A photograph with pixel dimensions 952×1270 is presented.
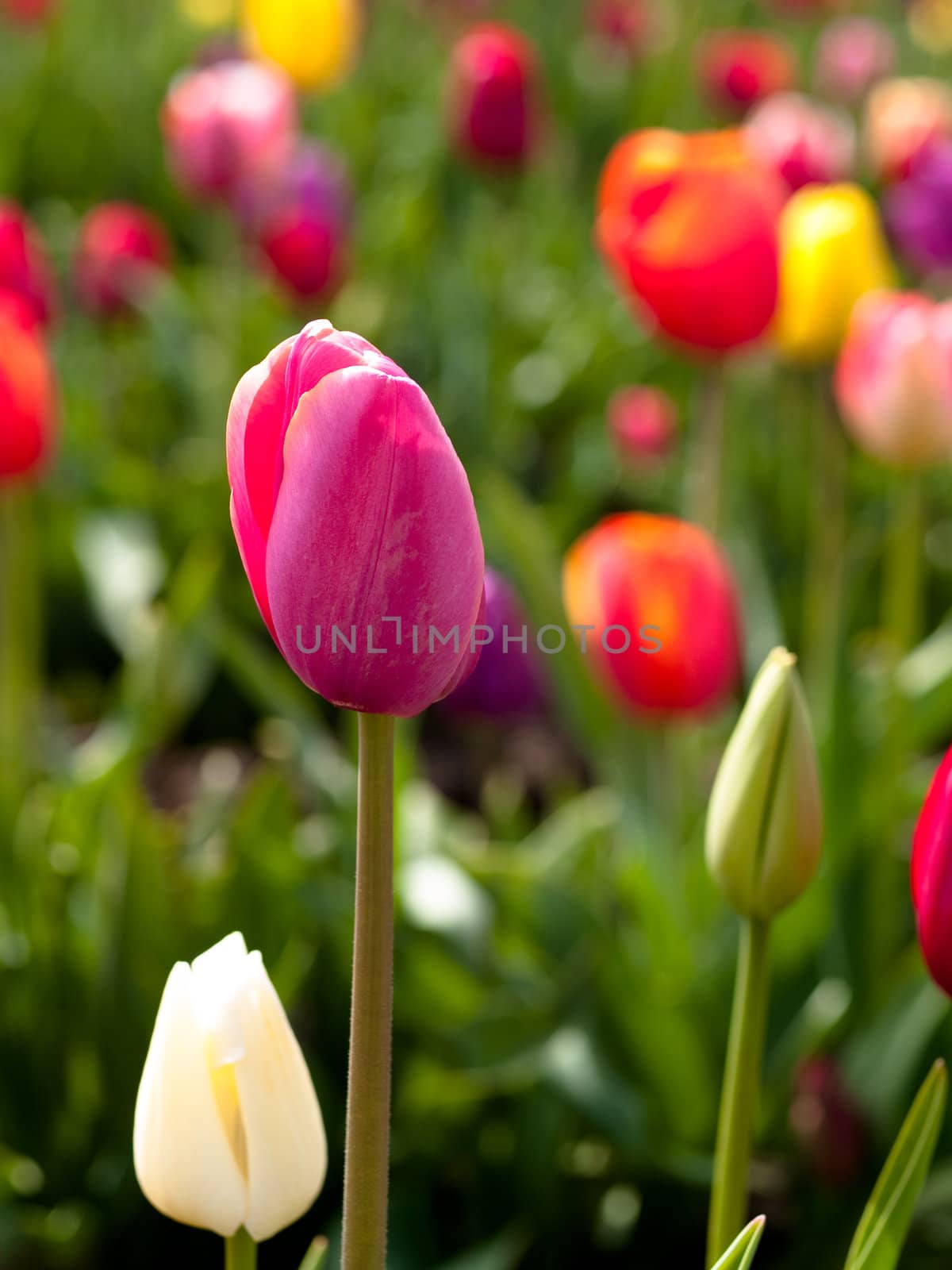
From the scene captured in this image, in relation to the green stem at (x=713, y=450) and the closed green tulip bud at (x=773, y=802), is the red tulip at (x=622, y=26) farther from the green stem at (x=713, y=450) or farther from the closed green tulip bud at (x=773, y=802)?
the closed green tulip bud at (x=773, y=802)

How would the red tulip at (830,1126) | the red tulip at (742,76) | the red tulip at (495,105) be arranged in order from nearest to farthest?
the red tulip at (830,1126) < the red tulip at (495,105) < the red tulip at (742,76)

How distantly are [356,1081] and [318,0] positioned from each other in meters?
2.37

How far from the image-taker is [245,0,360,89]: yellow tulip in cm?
250

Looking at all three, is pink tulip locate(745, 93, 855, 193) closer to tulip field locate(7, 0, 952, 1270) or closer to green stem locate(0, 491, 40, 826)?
tulip field locate(7, 0, 952, 1270)

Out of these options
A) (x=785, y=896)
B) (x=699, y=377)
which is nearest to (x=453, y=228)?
(x=699, y=377)

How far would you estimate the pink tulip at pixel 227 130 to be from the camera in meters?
1.76

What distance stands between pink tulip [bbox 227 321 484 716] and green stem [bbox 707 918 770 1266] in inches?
6.2

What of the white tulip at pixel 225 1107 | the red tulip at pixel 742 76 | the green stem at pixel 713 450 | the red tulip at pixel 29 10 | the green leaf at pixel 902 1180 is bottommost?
the green leaf at pixel 902 1180

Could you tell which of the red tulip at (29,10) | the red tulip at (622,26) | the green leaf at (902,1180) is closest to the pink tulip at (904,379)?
the green leaf at (902,1180)

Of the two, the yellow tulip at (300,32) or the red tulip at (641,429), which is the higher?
the yellow tulip at (300,32)

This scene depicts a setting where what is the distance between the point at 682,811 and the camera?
3.58 feet

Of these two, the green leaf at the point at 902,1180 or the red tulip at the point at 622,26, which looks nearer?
the green leaf at the point at 902,1180

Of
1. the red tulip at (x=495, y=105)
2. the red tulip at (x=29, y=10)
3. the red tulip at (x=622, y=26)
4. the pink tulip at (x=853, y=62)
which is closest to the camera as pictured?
the red tulip at (x=495, y=105)

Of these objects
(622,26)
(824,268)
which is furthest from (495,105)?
(622,26)
